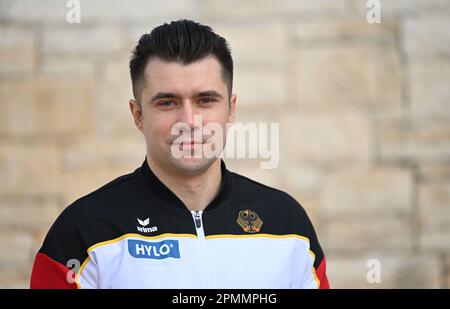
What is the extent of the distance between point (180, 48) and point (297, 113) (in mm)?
1661

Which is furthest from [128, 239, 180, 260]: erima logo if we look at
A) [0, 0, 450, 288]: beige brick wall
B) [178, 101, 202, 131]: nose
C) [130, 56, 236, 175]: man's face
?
[0, 0, 450, 288]: beige brick wall

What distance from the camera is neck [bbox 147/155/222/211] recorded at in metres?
2.19

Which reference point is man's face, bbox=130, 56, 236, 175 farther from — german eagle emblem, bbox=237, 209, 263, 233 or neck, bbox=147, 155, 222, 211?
german eagle emblem, bbox=237, 209, 263, 233

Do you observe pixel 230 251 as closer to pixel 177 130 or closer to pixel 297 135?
pixel 177 130

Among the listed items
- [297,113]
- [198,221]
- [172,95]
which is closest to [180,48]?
[172,95]

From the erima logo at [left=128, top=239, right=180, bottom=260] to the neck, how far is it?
0.17 m

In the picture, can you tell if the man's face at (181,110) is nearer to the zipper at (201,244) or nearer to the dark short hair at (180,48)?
the dark short hair at (180,48)

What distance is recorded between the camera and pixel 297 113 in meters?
3.69

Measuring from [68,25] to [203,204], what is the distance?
6.36 ft

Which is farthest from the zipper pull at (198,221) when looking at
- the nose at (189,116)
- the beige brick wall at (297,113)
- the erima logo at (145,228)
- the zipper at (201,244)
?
the beige brick wall at (297,113)

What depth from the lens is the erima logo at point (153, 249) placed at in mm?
2062

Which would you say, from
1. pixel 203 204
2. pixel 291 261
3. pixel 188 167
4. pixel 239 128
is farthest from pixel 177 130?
pixel 239 128

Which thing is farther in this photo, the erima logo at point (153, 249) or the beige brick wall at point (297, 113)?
the beige brick wall at point (297, 113)

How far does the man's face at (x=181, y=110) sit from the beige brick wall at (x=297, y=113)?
1.53m
